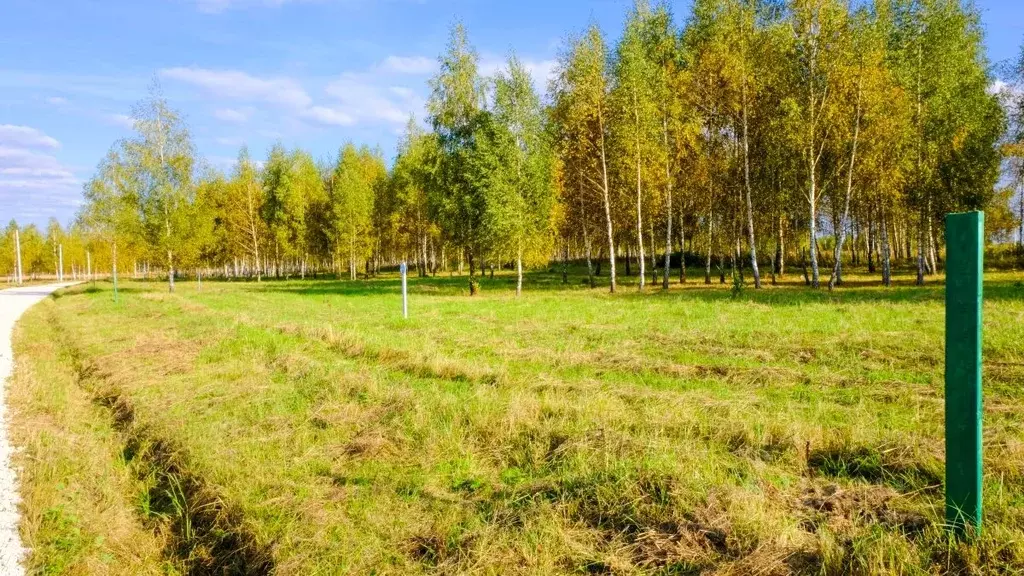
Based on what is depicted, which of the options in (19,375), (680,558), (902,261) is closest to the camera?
(680,558)

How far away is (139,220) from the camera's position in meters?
42.0

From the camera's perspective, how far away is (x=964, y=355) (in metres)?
3.48

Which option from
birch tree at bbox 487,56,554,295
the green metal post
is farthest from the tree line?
the green metal post

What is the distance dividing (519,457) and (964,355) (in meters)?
4.19

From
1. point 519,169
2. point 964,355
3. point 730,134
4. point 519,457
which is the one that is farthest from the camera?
point 730,134

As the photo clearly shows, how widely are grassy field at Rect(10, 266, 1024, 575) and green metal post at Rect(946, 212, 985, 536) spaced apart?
18.7 inches

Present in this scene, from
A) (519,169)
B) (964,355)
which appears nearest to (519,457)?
(964,355)

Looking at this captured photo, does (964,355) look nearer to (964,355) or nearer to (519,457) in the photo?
(964,355)

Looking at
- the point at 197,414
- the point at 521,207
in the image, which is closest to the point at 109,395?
the point at 197,414

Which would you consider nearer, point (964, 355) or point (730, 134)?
point (964, 355)

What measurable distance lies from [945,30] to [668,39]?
1477 centimetres

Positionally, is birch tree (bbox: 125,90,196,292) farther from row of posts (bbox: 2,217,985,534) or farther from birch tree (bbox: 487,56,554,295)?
row of posts (bbox: 2,217,985,534)

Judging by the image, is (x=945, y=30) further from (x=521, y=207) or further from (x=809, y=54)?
(x=521, y=207)

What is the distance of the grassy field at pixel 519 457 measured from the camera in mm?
4316
